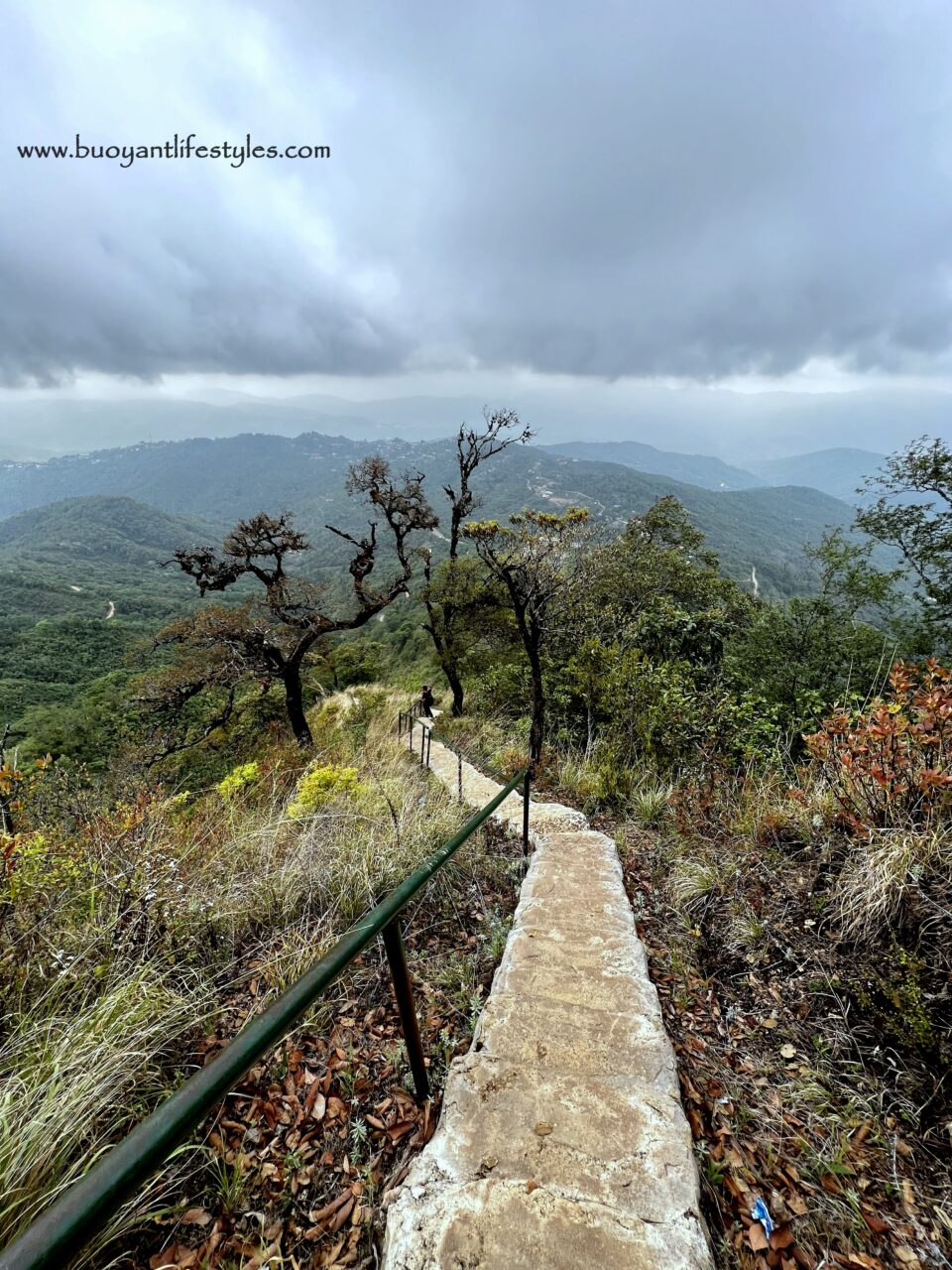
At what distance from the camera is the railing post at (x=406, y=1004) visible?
5.80 ft

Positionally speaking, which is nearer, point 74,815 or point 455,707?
point 74,815

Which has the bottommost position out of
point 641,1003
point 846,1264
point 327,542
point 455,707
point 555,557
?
point 327,542

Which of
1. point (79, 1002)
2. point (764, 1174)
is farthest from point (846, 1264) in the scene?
point (79, 1002)

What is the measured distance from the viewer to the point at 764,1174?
1810 mm

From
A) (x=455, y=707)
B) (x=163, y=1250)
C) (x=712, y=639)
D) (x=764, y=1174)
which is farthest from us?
(x=455, y=707)

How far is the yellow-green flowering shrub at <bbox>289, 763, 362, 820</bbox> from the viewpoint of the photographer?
4785 mm

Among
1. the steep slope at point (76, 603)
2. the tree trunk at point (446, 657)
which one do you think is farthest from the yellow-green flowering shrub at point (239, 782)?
the tree trunk at point (446, 657)

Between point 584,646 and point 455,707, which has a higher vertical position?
point 584,646

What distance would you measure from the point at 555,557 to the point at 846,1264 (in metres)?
7.82

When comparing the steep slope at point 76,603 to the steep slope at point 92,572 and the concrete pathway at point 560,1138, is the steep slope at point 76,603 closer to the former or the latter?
the steep slope at point 92,572

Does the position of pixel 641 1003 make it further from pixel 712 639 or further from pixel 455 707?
pixel 455 707

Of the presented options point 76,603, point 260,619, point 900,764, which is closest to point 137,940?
point 900,764

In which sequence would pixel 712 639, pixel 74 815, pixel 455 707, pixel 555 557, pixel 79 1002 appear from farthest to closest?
pixel 455 707 → pixel 712 639 → pixel 555 557 → pixel 74 815 → pixel 79 1002

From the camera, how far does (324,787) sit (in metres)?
5.05
